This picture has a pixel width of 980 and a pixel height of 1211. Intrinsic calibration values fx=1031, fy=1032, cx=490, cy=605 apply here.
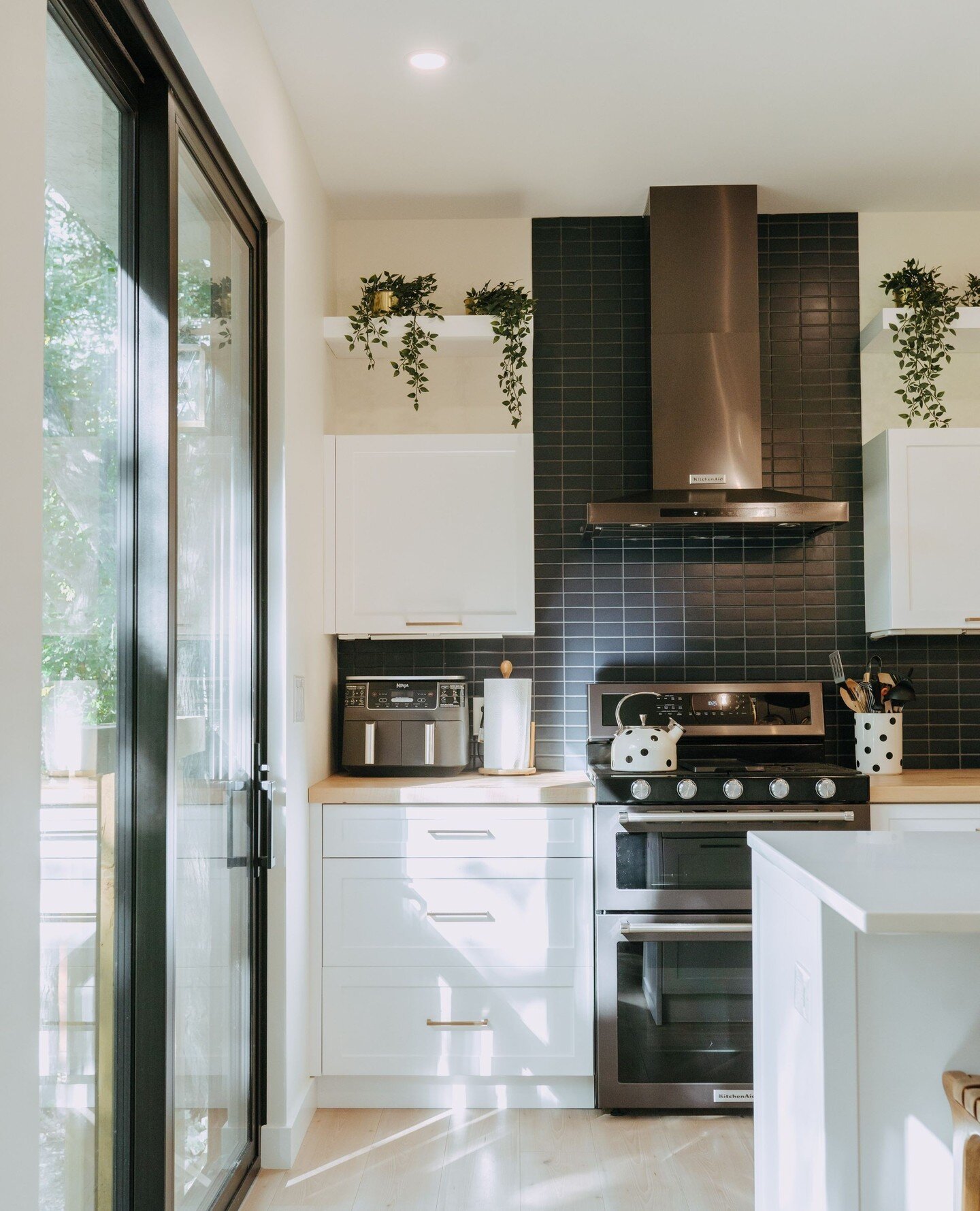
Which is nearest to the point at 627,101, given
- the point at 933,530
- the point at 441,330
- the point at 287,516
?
the point at 441,330

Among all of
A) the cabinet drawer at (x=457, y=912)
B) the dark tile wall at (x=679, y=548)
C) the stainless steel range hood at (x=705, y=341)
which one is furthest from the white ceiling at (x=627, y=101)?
the cabinet drawer at (x=457, y=912)

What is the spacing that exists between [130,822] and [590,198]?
263 centimetres

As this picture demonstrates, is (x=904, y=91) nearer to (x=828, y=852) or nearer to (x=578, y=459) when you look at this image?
(x=578, y=459)

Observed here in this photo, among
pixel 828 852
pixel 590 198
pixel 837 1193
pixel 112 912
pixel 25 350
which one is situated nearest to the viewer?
pixel 25 350

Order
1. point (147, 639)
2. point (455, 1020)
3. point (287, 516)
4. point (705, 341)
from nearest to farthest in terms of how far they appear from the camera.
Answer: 1. point (147, 639)
2. point (287, 516)
3. point (455, 1020)
4. point (705, 341)

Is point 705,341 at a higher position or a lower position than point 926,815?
higher

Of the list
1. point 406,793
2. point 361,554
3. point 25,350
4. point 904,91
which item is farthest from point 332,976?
point 904,91

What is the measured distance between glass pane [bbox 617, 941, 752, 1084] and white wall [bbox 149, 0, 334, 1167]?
3.10ft

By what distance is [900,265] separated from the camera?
3631 millimetres

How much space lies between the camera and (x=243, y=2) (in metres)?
2.30

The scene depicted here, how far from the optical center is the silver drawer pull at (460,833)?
303 cm

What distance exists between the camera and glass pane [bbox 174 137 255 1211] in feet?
6.75

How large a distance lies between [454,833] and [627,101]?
2.14m

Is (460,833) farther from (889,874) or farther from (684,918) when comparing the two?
(889,874)
